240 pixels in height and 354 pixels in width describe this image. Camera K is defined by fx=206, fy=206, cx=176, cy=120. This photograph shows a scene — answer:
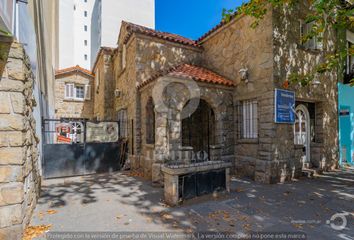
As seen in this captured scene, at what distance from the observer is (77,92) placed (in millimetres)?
16031

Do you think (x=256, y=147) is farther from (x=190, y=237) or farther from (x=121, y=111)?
(x=121, y=111)

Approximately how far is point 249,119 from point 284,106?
1.28 meters

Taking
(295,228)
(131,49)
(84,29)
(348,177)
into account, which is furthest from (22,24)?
(84,29)

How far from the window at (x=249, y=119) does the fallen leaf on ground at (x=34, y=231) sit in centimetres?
648

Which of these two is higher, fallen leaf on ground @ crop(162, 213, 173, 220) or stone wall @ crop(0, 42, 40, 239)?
stone wall @ crop(0, 42, 40, 239)

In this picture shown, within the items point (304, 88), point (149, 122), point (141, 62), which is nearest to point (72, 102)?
point (141, 62)

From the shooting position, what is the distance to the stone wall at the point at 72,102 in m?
15.1

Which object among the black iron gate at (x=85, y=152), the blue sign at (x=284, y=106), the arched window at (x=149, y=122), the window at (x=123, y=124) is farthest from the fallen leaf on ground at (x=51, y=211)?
the blue sign at (x=284, y=106)

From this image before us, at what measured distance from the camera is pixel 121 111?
10961 mm

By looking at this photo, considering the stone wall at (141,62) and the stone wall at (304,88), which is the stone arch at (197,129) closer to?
the stone wall at (141,62)

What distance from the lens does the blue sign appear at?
664 centimetres

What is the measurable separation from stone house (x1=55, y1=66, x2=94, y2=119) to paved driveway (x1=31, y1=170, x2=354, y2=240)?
33.1ft

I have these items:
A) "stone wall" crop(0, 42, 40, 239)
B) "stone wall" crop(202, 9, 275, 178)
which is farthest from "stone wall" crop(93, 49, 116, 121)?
"stone wall" crop(0, 42, 40, 239)

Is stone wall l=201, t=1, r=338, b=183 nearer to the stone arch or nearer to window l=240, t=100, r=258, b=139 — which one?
window l=240, t=100, r=258, b=139
